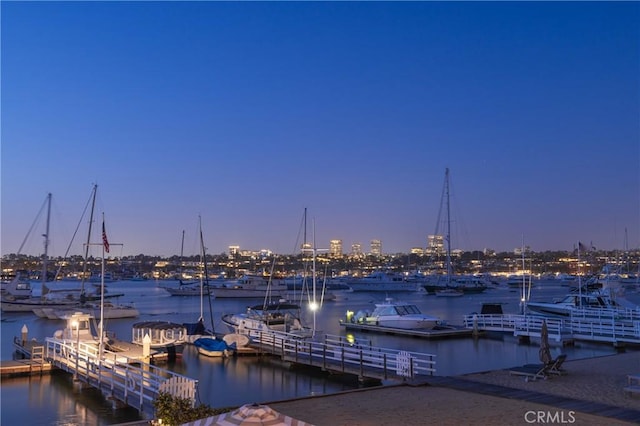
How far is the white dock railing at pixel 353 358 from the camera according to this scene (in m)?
19.6

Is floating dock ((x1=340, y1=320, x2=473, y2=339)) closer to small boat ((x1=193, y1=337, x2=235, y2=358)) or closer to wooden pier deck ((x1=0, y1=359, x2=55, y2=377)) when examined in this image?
small boat ((x1=193, y1=337, x2=235, y2=358))

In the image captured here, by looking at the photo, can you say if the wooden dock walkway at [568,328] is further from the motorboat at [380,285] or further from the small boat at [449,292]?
the motorboat at [380,285]

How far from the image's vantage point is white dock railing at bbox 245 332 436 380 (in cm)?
1961

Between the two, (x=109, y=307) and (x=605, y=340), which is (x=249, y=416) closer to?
(x=605, y=340)

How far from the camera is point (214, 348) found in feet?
100

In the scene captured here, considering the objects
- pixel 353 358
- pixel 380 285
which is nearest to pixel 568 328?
pixel 353 358

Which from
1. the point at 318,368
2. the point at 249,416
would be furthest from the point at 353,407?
the point at 318,368

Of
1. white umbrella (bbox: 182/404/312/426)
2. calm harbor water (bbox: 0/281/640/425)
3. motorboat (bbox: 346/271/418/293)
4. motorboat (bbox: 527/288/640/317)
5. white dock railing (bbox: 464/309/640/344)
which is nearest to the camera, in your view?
white umbrella (bbox: 182/404/312/426)

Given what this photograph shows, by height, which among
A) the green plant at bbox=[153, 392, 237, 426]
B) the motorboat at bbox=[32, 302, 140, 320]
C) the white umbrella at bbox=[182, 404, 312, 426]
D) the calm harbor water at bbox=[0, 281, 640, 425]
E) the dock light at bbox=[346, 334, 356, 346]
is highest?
the white umbrella at bbox=[182, 404, 312, 426]

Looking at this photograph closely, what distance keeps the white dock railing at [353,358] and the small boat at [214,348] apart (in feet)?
5.15

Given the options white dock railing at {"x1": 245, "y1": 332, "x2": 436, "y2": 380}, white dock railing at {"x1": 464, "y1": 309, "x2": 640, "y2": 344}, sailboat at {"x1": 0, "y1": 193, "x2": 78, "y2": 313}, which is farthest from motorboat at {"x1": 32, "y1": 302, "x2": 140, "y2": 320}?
white dock railing at {"x1": 464, "y1": 309, "x2": 640, "y2": 344}

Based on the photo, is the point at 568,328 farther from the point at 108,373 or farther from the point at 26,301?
the point at 26,301

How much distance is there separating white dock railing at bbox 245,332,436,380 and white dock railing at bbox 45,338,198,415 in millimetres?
6024

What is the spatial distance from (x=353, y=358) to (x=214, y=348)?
947cm
